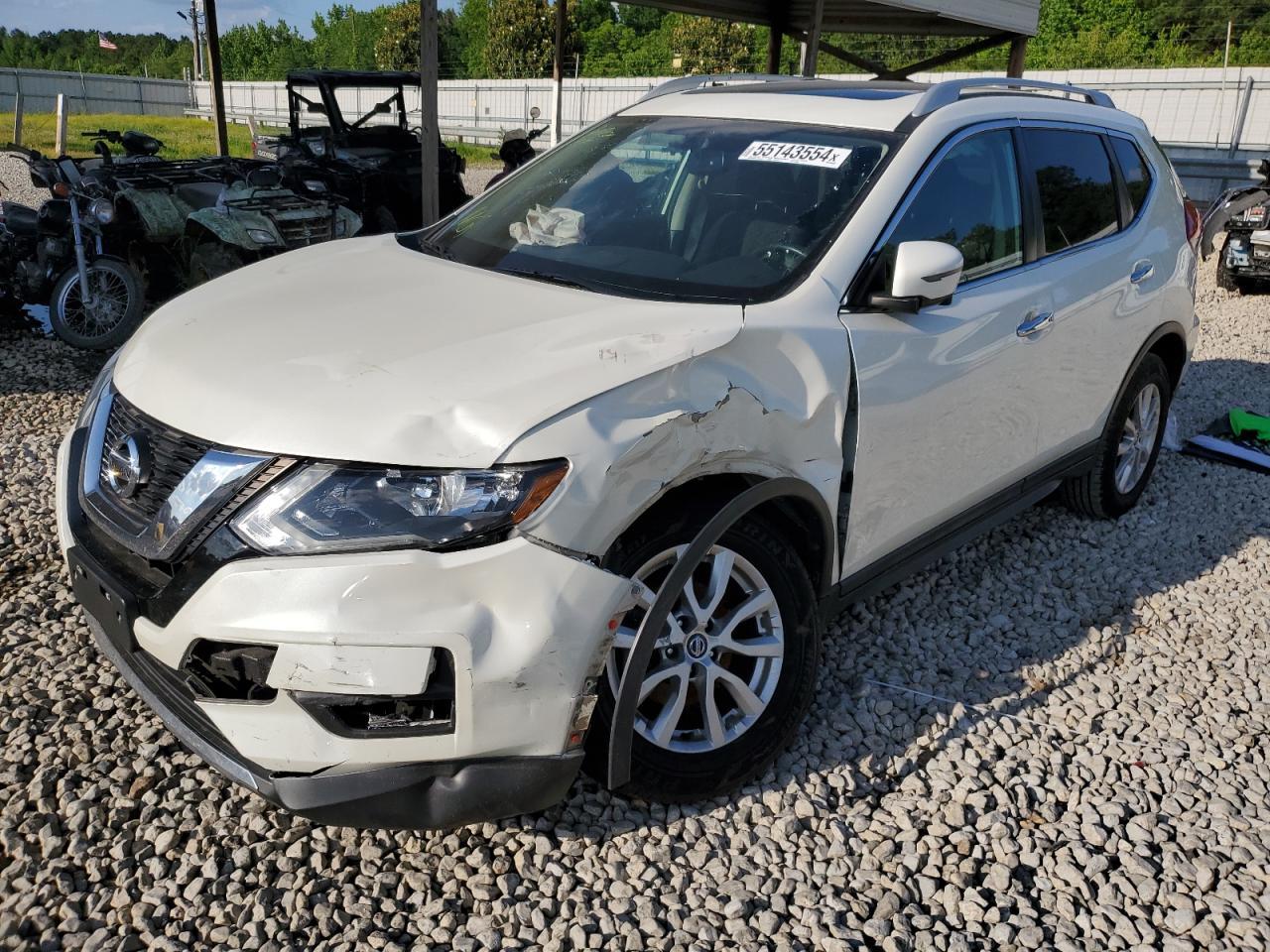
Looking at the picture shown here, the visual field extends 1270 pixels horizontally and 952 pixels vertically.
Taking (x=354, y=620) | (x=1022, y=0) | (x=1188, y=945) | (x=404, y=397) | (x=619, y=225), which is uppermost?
(x=1022, y=0)

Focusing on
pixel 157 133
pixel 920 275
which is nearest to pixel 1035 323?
pixel 920 275

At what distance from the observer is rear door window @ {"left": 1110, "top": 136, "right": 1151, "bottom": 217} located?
→ 4.39 metres

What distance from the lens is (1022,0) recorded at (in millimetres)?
14461

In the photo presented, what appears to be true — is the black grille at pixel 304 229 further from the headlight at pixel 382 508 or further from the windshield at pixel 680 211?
the headlight at pixel 382 508

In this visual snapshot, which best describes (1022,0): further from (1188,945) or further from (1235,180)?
(1188,945)

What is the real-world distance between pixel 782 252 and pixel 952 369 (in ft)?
2.25

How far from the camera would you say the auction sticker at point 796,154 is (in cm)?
321

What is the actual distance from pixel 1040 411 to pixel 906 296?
124cm

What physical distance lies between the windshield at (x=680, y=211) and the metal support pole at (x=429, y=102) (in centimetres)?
471

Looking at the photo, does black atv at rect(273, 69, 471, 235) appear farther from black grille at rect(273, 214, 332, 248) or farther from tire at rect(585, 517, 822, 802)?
tire at rect(585, 517, 822, 802)

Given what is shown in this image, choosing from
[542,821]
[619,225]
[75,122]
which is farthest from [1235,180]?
[75,122]

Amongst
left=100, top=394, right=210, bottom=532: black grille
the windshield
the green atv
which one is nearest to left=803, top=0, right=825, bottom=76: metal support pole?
the green atv

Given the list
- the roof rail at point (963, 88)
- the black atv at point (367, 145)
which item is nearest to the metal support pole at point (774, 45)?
the black atv at point (367, 145)

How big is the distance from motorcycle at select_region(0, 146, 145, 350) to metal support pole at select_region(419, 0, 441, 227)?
233 cm
